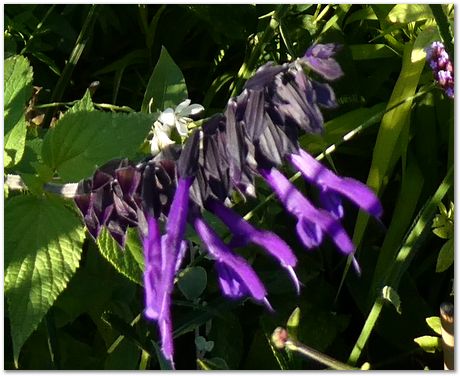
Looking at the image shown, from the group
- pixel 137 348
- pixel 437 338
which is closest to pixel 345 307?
pixel 437 338

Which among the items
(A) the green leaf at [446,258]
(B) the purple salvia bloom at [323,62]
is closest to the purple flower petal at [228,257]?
(B) the purple salvia bloom at [323,62]

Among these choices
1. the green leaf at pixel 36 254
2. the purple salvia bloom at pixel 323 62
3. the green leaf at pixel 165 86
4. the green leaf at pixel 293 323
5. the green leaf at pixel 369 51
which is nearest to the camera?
the purple salvia bloom at pixel 323 62

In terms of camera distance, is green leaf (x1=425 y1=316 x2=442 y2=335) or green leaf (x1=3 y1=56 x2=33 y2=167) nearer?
green leaf (x1=3 y1=56 x2=33 y2=167)

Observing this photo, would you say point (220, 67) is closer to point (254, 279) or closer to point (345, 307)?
A: point (345, 307)

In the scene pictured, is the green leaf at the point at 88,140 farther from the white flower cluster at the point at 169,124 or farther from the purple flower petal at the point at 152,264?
the purple flower petal at the point at 152,264

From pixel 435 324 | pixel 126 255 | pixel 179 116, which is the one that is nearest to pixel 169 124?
pixel 179 116

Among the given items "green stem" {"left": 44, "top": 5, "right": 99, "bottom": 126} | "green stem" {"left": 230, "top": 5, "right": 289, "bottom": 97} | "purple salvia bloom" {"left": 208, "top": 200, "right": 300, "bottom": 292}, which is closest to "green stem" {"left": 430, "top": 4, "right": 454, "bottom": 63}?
"green stem" {"left": 230, "top": 5, "right": 289, "bottom": 97}

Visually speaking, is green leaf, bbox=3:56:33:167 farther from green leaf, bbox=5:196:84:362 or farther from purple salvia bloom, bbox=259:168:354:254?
purple salvia bloom, bbox=259:168:354:254
